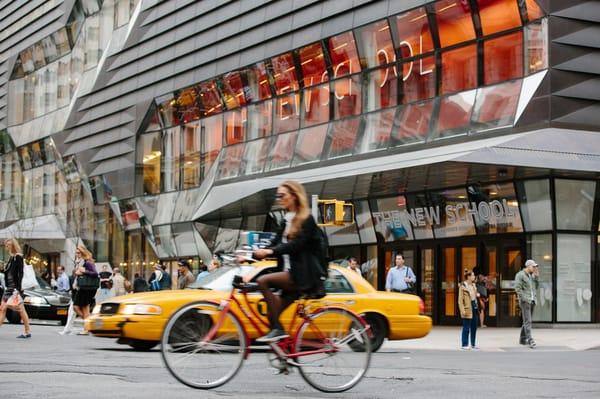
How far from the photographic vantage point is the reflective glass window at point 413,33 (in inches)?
1072

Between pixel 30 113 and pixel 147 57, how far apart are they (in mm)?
16638

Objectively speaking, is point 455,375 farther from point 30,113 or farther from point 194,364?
point 30,113

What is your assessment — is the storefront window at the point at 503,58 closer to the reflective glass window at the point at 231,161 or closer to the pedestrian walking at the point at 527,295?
the pedestrian walking at the point at 527,295

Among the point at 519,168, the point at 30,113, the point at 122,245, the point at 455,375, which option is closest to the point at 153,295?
the point at 455,375

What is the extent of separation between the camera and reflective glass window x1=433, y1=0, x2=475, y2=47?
26.1 m

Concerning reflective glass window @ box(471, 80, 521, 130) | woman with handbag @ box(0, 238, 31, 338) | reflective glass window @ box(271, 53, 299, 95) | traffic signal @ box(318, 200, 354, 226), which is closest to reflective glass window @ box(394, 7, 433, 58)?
reflective glass window @ box(471, 80, 521, 130)

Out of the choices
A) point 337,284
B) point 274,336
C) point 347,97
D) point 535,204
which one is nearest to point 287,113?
point 347,97

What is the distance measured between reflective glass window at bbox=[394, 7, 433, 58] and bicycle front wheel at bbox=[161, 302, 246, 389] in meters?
19.2

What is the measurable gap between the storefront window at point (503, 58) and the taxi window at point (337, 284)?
33.4 ft

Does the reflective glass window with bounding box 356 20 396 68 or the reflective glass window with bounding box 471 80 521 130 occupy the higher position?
the reflective glass window with bounding box 356 20 396 68

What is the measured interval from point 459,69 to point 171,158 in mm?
17385

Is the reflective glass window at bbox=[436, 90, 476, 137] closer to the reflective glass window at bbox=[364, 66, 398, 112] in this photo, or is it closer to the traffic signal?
the reflective glass window at bbox=[364, 66, 398, 112]

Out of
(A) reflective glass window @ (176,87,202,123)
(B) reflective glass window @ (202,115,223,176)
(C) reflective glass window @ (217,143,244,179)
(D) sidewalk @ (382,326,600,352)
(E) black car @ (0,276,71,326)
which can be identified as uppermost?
(A) reflective glass window @ (176,87,202,123)

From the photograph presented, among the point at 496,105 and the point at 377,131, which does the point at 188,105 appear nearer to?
the point at 377,131
